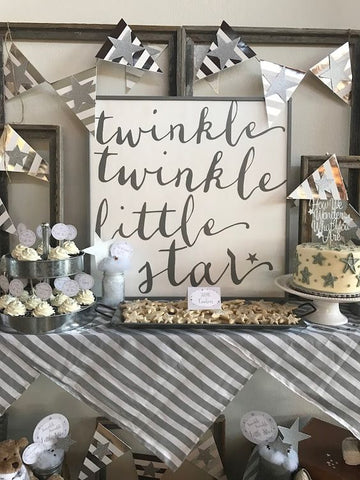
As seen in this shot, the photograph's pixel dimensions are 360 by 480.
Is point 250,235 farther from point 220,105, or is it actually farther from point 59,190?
point 59,190

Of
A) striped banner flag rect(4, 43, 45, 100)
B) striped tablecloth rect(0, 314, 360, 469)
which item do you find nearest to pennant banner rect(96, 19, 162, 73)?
striped banner flag rect(4, 43, 45, 100)

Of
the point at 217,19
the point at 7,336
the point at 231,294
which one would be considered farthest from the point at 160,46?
the point at 7,336

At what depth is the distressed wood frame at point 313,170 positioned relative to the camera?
142cm

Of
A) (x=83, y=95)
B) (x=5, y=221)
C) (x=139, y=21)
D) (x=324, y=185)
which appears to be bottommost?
(x=5, y=221)

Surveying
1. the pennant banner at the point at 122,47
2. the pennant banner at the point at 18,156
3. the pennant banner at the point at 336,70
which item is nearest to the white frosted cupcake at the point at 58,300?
the pennant banner at the point at 18,156

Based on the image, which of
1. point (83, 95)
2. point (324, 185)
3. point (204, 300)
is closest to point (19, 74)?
point (83, 95)

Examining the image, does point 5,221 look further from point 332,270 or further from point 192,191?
point 332,270

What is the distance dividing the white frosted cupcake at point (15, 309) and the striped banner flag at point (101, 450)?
510mm

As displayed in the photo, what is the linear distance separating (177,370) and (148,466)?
0.56 meters

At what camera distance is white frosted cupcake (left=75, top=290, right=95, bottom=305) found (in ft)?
4.21

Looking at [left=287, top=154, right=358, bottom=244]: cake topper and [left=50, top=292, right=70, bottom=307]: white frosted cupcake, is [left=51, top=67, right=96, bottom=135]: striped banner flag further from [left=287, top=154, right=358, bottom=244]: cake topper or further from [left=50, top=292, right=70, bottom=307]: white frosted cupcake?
[left=287, top=154, right=358, bottom=244]: cake topper

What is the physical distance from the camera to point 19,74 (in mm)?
1443

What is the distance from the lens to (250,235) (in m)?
1.44

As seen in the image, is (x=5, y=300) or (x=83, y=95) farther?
(x=83, y=95)
